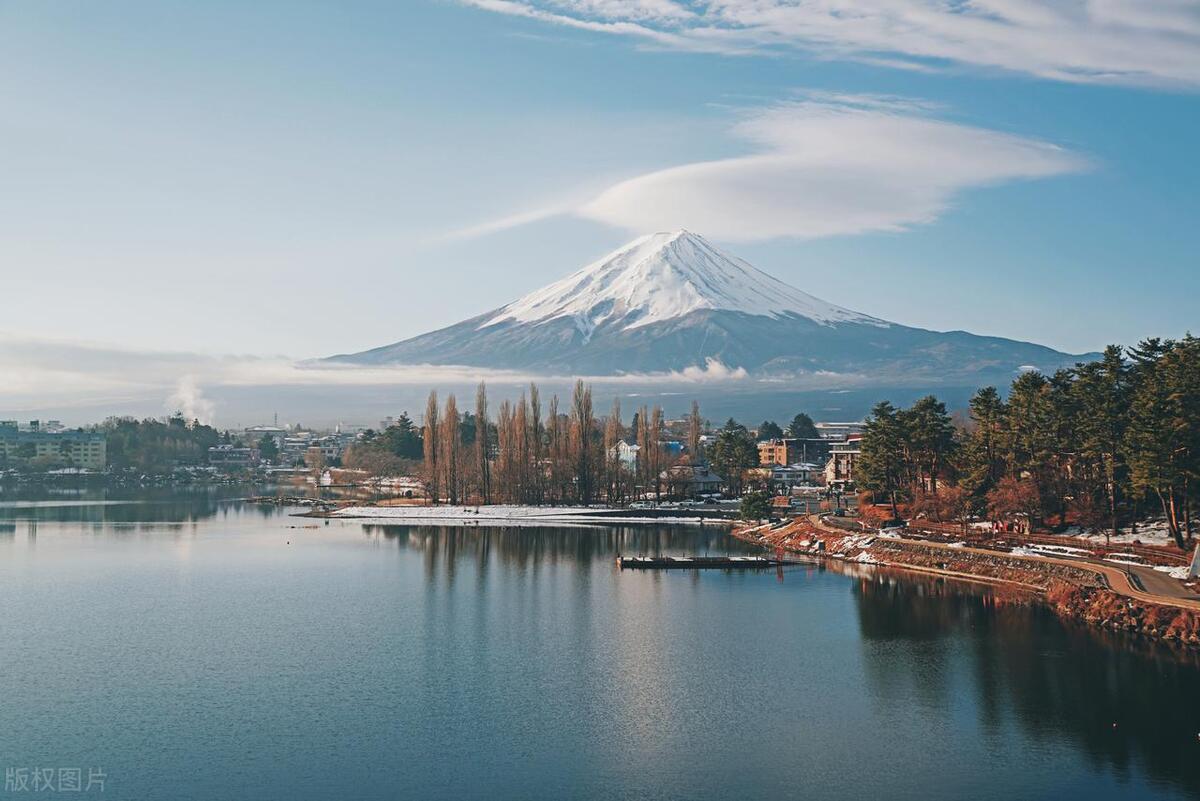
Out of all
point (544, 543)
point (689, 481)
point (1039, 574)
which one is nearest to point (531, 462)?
point (689, 481)

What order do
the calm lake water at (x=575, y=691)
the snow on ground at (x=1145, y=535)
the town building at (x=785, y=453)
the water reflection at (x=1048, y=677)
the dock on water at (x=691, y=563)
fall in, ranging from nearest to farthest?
the calm lake water at (x=575, y=691)
the water reflection at (x=1048, y=677)
the snow on ground at (x=1145, y=535)
the dock on water at (x=691, y=563)
the town building at (x=785, y=453)

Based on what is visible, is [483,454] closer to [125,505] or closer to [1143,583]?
[125,505]

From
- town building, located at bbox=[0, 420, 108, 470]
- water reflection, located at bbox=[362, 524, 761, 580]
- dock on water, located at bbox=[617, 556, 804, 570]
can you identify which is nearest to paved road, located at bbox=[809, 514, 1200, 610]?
dock on water, located at bbox=[617, 556, 804, 570]

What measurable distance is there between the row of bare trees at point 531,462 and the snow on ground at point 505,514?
2.37m

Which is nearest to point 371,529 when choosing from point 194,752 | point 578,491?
point 578,491

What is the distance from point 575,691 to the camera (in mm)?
22719

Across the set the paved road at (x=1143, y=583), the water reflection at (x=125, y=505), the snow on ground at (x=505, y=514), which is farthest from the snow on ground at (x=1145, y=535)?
the water reflection at (x=125, y=505)

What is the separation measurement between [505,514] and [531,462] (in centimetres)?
800

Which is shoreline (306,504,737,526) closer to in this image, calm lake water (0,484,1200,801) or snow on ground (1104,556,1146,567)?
calm lake water (0,484,1200,801)

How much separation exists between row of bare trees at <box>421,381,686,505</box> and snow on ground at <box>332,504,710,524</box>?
7.77 feet

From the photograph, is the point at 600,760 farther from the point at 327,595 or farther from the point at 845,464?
the point at 845,464

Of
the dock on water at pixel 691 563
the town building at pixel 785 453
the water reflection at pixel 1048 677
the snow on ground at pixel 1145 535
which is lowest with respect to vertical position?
the water reflection at pixel 1048 677

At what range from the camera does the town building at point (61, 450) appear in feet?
403

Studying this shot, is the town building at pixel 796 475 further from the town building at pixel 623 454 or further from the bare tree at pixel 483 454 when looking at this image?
the bare tree at pixel 483 454
